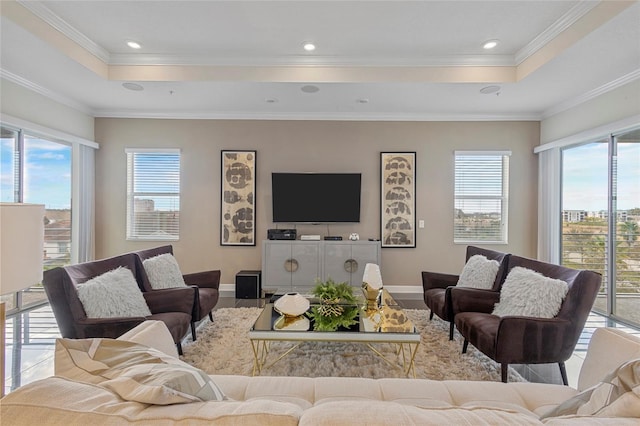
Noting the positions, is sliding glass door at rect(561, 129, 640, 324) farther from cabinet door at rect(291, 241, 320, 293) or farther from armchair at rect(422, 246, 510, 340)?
cabinet door at rect(291, 241, 320, 293)

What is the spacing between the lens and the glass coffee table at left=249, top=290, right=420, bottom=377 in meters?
2.15

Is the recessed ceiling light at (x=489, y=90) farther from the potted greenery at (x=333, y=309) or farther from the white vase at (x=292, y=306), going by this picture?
the white vase at (x=292, y=306)

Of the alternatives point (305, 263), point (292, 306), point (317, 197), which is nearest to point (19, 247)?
point (292, 306)

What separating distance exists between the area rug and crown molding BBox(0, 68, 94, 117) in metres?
3.53

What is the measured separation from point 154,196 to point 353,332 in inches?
160

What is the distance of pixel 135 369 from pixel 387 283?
4.23m

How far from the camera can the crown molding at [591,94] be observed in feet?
11.0

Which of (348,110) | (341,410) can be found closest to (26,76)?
(348,110)

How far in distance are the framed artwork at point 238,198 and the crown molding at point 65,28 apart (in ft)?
6.11

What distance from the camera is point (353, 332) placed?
2.18m

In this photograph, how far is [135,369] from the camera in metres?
0.91

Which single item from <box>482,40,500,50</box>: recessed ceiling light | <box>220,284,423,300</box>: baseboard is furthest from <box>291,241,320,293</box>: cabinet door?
<box>482,40,500,50</box>: recessed ceiling light

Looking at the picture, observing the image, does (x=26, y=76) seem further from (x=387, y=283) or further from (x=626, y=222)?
(x=626, y=222)

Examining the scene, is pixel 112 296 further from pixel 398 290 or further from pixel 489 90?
pixel 489 90
